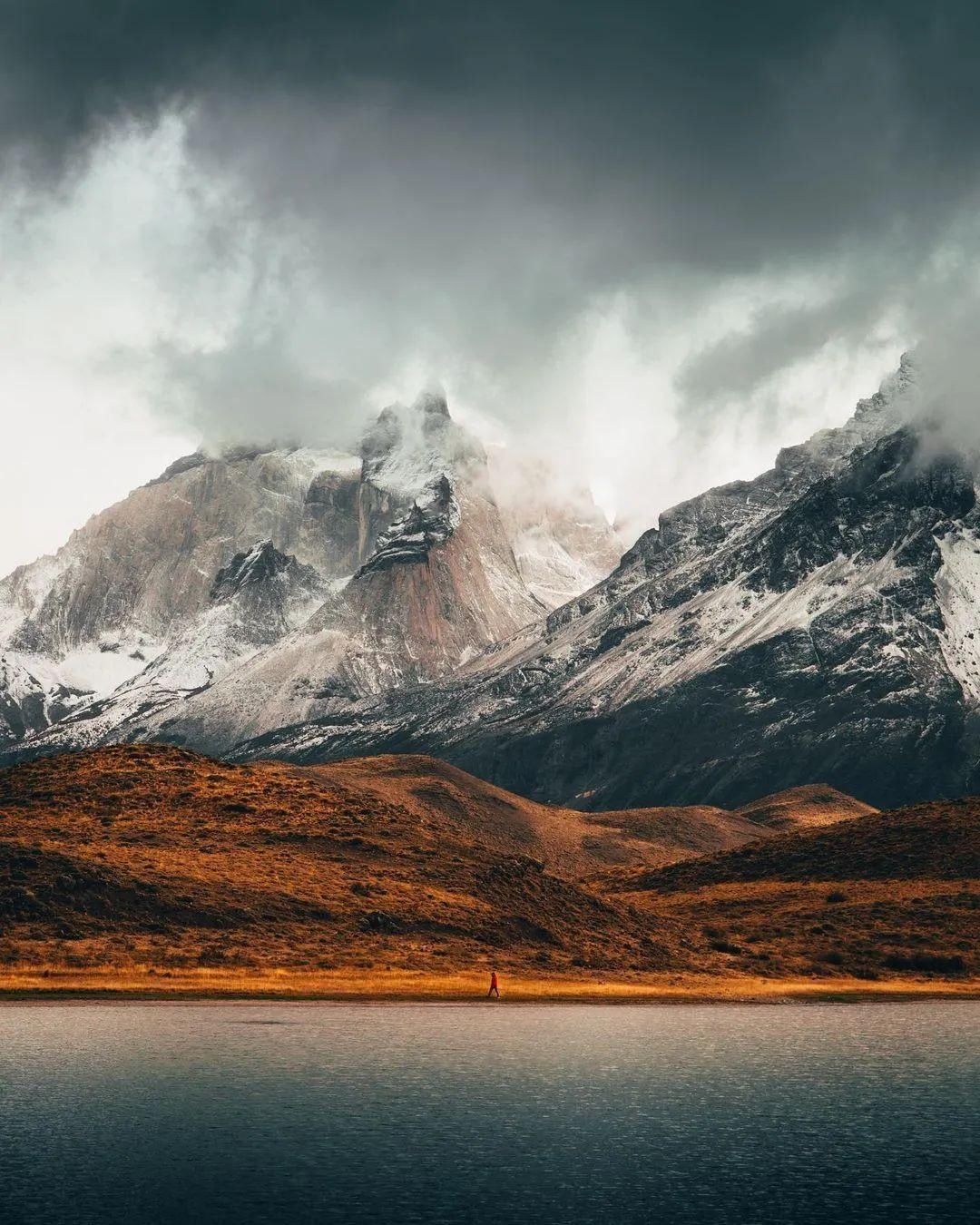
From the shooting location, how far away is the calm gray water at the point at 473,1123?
185 ft

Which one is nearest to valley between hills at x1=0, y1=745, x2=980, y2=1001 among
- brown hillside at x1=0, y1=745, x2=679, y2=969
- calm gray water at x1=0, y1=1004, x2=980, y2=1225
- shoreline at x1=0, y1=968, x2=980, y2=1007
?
brown hillside at x1=0, y1=745, x2=679, y2=969

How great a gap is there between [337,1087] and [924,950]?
11646 cm

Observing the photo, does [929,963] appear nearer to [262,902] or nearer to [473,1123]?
[262,902]

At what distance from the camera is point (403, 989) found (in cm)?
14238

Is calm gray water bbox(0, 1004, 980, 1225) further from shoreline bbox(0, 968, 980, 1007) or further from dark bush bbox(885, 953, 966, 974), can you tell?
dark bush bbox(885, 953, 966, 974)

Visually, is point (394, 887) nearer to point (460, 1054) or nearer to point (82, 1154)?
point (460, 1054)

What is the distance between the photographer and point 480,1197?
5694 centimetres

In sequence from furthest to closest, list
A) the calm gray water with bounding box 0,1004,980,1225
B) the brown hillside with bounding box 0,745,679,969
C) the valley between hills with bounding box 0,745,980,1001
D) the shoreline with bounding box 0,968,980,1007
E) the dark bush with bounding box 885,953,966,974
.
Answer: the dark bush with bounding box 885,953,966,974
the brown hillside with bounding box 0,745,679,969
the valley between hills with bounding box 0,745,980,1001
the shoreline with bounding box 0,968,980,1007
the calm gray water with bounding box 0,1004,980,1225

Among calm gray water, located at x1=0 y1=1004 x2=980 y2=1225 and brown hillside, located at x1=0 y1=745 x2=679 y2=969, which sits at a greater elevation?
brown hillside, located at x1=0 y1=745 x2=679 y2=969

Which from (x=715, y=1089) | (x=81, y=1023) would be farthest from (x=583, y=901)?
(x=715, y=1089)

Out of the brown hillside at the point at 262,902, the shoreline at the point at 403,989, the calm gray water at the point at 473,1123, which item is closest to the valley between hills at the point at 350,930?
the brown hillside at the point at 262,902

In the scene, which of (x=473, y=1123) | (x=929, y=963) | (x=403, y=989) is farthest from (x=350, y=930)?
(x=473, y=1123)

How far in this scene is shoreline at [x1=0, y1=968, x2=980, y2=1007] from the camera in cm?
13225

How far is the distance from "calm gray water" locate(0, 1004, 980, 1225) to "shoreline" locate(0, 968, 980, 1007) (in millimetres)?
18416
